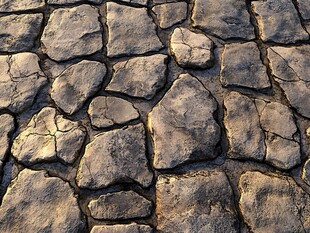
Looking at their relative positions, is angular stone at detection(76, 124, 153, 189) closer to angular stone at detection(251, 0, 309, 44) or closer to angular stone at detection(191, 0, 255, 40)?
angular stone at detection(191, 0, 255, 40)

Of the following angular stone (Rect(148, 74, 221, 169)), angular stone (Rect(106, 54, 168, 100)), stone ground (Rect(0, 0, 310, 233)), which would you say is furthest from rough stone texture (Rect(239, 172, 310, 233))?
angular stone (Rect(106, 54, 168, 100))

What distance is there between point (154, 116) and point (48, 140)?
1.55 feet

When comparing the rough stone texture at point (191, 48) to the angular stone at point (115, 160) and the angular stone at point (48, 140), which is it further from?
the angular stone at point (48, 140)

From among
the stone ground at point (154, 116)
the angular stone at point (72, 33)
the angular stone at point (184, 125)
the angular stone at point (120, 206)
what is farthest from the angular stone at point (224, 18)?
the angular stone at point (120, 206)

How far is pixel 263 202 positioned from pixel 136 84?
795mm

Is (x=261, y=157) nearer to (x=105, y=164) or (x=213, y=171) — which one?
(x=213, y=171)

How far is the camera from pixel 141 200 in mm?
1725

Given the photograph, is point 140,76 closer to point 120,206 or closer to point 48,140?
point 48,140

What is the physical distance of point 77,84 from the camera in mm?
2092

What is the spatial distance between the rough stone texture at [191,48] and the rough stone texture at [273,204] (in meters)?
0.63

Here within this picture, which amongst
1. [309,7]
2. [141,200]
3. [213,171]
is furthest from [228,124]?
[309,7]

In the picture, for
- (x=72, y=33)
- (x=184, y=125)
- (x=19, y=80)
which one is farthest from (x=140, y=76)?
(x=19, y=80)

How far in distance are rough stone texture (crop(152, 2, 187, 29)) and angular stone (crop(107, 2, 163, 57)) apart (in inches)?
2.2

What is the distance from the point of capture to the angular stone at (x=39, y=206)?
1.67 metres
